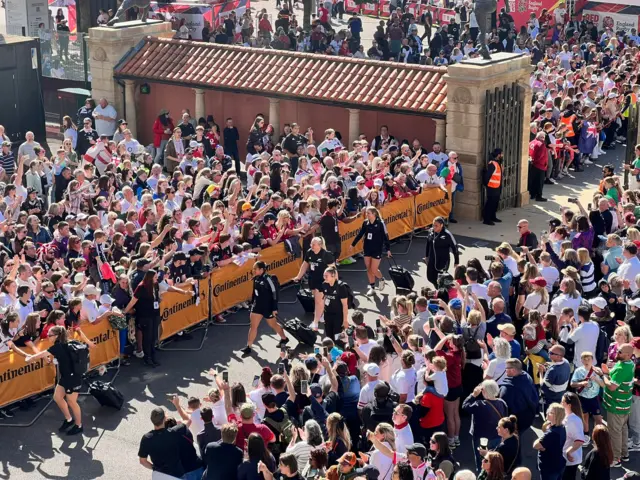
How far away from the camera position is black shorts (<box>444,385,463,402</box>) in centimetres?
1387

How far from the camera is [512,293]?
54.4 feet

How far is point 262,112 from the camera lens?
28.0 meters

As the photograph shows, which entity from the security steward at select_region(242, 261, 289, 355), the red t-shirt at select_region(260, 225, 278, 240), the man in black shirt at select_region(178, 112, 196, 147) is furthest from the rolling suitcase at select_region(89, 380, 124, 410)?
the man in black shirt at select_region(178, 112, 196, 147)

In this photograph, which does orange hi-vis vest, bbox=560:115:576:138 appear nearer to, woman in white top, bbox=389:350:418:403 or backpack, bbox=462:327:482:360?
A: backpack, bbox=462:327:482:360

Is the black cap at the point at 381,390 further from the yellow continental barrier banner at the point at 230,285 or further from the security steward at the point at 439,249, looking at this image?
the security steward at the point at 439,249

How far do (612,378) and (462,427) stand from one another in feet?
7.25

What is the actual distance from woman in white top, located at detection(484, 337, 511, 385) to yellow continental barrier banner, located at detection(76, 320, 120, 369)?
5.77 m

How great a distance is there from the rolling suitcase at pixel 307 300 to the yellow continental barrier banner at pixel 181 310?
160cm

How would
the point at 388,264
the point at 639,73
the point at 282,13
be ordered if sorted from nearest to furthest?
1. the point at 388,264
2. the point at 639,73
3. the point at 282,13

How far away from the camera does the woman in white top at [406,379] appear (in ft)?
44.0

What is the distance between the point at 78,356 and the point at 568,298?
6.50 metres

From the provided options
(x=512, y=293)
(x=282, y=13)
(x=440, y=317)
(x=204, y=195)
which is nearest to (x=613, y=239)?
(x=512, y=293)

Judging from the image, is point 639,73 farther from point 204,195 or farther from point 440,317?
point 440,317

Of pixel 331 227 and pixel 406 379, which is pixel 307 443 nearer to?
pixel 406 379
